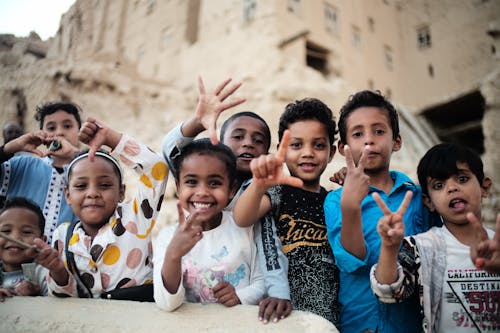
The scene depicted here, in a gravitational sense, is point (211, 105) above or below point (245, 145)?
above

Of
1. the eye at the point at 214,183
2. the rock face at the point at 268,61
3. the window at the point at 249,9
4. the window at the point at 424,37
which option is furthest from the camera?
the window at the point at 424,37

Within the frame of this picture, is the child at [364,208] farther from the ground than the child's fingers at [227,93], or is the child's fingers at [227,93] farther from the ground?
the child's fingers at [227,93]

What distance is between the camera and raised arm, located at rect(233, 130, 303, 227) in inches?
58.9

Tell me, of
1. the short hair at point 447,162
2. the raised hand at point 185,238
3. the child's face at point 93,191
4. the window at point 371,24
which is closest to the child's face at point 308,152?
the short hair at point 447,162

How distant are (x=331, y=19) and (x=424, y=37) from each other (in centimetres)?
634

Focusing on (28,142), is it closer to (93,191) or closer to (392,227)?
(93,191)

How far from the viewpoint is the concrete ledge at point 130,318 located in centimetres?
145

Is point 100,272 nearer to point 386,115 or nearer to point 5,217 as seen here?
point 5,217

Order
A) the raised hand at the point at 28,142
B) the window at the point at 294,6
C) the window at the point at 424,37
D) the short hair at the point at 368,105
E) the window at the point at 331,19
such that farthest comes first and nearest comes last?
the window at the point at 424,37, the window at the point at 331,19, the window at the point at 294,6, the raised hand at the point at 28,142, the short hair at the point at 368,105

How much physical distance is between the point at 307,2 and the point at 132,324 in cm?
1404

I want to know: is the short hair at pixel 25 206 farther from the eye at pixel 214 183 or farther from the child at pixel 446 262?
the child at pixel 446 262

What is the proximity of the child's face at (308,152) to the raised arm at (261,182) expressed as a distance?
32cm

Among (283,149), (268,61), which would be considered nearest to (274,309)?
(283,149)

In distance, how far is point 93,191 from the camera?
6.46ft
